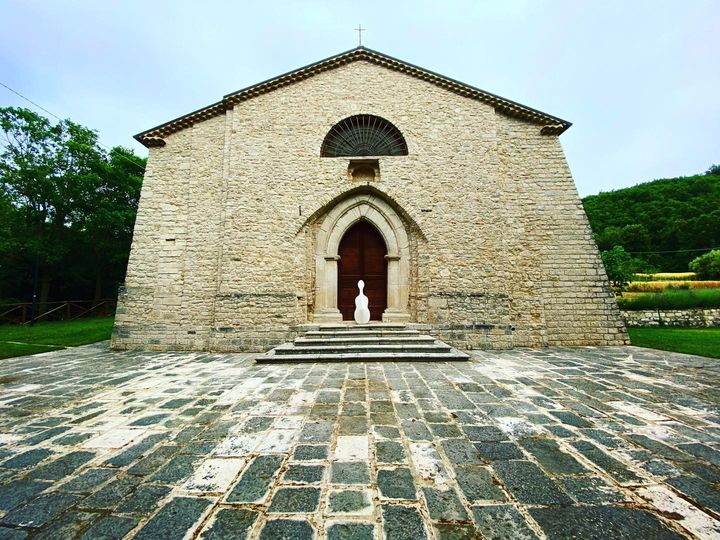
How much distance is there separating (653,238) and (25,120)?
43.3 metres

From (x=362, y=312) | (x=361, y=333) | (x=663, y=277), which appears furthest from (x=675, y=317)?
(x=361, y=333)

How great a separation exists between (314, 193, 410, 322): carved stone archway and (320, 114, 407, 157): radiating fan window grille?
1.41 meters

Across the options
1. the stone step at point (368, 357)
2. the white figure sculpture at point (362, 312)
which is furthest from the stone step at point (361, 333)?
the stone step at point (368, 357)

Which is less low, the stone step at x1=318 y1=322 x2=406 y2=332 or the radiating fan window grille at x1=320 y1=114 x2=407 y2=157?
the radiating fan window grille at x1=320 y1=114 x2=407 y2=157

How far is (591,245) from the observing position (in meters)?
7.93

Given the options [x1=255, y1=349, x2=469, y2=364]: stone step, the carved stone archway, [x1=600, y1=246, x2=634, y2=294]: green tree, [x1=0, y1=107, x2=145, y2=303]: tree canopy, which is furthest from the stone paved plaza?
[x1=0, y1=107, x2=145, y2=303]: tree canopy

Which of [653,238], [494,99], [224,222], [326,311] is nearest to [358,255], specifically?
[326,311]

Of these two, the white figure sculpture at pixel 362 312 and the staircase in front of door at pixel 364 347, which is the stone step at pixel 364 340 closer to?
the staircase in front of door at pixel 364 347

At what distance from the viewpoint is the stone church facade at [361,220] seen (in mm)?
7672

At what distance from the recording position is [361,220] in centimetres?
863

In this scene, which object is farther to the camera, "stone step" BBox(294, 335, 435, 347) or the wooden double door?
the wooden double door

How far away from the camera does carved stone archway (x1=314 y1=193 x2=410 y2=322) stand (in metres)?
8.33

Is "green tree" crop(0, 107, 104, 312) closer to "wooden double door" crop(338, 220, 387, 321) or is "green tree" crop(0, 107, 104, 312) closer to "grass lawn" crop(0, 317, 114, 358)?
"grass lawn" crop(0, 317, 114, 358)

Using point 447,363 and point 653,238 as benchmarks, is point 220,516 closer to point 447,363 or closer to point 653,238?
point 447,363
